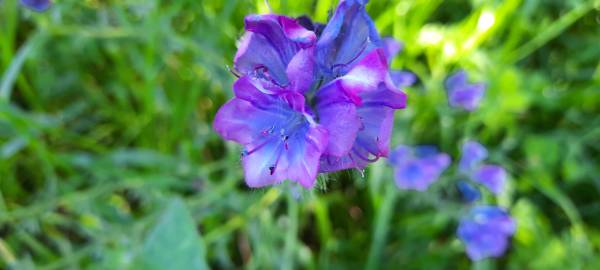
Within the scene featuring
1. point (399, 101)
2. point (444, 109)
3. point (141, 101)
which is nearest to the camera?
point (399, 101)

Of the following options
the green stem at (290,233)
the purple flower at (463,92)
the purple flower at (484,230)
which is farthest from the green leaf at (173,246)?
the purple flower at (463,92)

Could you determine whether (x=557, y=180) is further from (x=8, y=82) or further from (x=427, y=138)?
(x=8, y=82)

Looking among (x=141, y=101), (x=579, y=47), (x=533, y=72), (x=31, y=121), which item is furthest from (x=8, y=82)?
(x=579, y=47)

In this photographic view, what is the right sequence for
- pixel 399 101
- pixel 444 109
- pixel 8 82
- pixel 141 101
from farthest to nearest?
1. pixel 141 101
2. pixel 444 109
3. pixel 8 82
4. pixel 399 101

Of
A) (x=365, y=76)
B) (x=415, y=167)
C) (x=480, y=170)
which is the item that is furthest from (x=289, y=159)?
(x=480, y=170)

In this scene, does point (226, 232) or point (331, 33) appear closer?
point (331, 33)

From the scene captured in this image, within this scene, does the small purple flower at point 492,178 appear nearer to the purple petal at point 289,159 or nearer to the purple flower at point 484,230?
the purple flower at point 484,230
